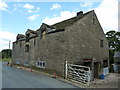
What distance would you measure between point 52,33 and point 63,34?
246 cm

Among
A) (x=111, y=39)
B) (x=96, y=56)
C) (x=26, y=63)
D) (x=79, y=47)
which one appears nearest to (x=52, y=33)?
(x=79, y=47)

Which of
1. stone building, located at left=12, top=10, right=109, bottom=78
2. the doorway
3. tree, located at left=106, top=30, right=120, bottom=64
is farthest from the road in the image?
tree, located at left=106, top=30, right=120, bottom=64

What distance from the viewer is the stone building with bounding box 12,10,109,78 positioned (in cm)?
1424

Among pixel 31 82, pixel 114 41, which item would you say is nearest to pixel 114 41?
pixel 114 41

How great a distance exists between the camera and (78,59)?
49.2 feet

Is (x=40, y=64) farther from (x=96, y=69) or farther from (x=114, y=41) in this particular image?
(x=114, y=41)

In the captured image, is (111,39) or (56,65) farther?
(111,39)

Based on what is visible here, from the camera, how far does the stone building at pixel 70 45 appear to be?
Answer: 46.7 feet

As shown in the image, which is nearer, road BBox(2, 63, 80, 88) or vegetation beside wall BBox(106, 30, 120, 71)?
road BBox(2, 63, 80, 88)

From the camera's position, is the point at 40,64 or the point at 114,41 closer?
the point at 40,64

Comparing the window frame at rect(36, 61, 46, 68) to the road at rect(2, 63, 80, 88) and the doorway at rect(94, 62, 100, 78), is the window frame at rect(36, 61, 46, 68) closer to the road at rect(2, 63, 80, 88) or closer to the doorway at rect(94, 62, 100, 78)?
the road at rect(2, 63, 80, 88)

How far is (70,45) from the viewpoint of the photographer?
14188mm

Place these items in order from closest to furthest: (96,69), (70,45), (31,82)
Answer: (31,82) → (70,45) → (96,69)

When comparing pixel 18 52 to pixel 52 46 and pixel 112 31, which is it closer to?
pixel 52 46
